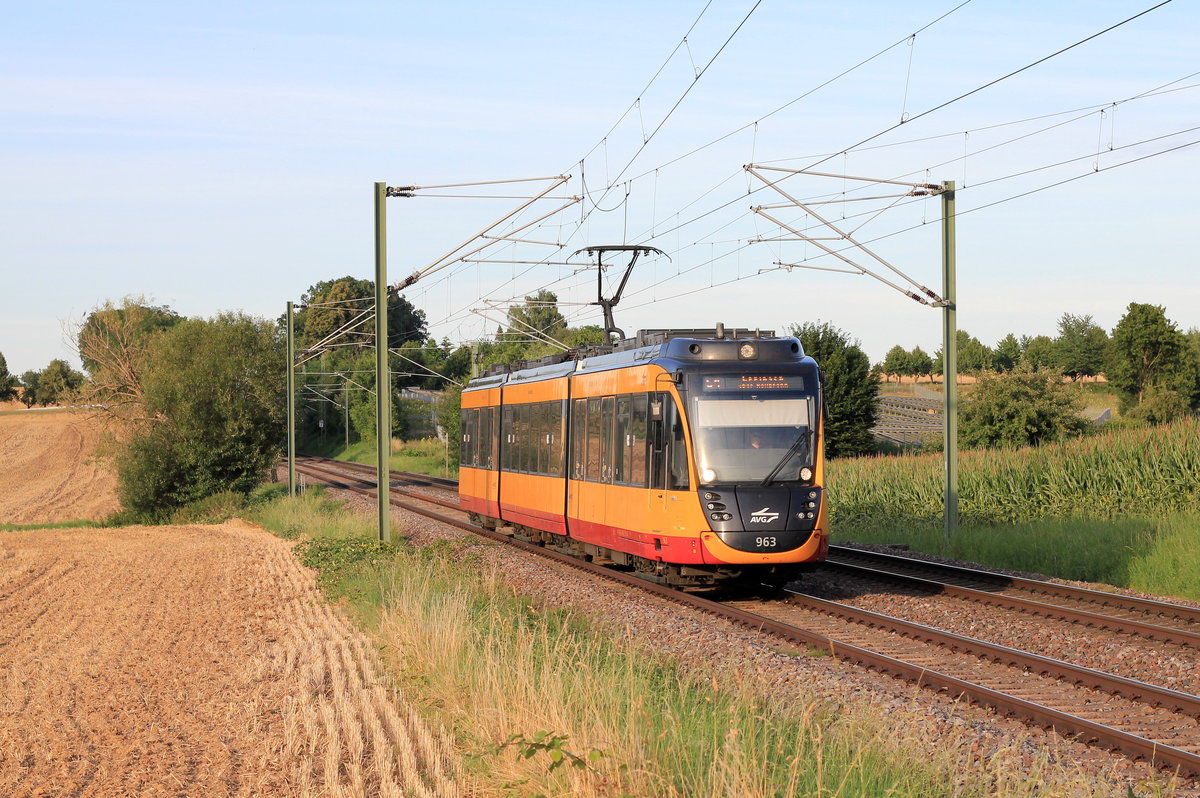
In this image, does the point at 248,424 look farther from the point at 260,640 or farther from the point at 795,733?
the point at 795,733

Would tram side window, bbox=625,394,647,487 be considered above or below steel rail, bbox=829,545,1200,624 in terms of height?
above

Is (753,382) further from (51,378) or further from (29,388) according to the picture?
(29,388)

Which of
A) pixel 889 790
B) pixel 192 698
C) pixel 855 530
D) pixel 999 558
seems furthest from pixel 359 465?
pixel 889 790

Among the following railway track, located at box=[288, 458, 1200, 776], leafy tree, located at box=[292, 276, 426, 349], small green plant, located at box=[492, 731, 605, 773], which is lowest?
railway track, located at box=[288, 458, 1200, 776]

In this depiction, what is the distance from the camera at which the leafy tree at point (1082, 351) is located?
12669cm

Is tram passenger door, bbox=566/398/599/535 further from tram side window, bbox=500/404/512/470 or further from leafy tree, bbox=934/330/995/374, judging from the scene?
leafy tree, bbox=934/330/995/374

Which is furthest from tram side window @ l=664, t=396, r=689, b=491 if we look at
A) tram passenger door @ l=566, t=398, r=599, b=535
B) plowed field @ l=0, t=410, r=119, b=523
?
plowed field @ l=0, t=410, r=119, b=523

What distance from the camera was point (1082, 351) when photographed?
416ft

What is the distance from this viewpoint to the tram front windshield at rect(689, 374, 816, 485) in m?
15.4

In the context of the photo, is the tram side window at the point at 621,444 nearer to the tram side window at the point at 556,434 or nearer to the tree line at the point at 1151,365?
the tram side window at the point at 556,434

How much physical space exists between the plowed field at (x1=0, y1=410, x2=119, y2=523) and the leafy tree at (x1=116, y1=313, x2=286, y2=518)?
3.64m

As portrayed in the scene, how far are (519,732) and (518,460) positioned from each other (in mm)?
16237

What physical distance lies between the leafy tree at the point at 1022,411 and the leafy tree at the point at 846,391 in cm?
790

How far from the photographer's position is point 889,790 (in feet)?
19.5
